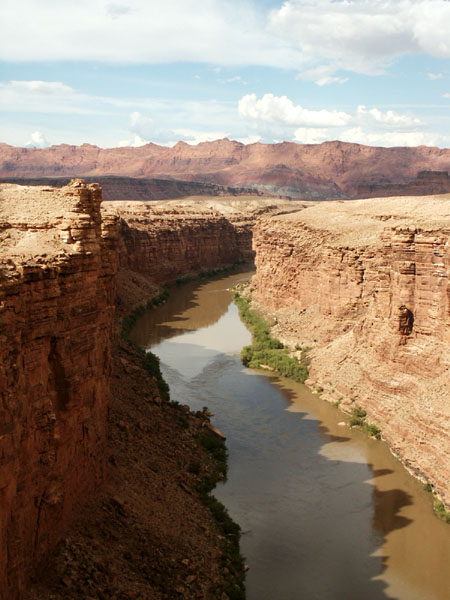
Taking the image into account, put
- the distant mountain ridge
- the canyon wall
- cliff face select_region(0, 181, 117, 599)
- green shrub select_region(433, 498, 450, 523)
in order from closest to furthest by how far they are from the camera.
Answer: cliff face select_region(0, 181, 117, 599), green shrub select_region(433, 498, 450, 523), the canyon wall, the distant mountain ridge

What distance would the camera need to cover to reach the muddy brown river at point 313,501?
16.8 meters

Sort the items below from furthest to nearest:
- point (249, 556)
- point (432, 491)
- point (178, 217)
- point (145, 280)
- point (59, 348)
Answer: point (178, 217), point (145, 280), point (432, 491), point (249, 556), point (59, 348)

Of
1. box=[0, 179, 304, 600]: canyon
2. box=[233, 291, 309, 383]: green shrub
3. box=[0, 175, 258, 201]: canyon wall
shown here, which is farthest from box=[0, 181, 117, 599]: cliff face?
box=[0, 175, 258, 201]: canyon wall

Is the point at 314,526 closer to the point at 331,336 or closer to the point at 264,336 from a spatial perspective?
the point at 331,336

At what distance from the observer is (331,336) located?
108 feet

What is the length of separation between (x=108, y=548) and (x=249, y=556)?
16.5 feet

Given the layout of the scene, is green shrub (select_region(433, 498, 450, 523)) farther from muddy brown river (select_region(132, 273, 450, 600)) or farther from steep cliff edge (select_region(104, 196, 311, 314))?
steep cliff edge (select_region(104, 196, 311, 314))

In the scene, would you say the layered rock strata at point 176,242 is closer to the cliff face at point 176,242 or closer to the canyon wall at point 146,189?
the cliff face at point 176,242

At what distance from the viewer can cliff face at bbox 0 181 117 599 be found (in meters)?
10.7

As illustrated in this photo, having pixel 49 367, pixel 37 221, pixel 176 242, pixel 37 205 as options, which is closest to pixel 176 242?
pixel 176 242

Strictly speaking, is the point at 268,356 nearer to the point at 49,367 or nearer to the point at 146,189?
the point at 49,367

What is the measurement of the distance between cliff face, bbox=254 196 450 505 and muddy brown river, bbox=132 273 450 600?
1083 millimetres

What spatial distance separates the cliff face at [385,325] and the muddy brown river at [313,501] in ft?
3.55

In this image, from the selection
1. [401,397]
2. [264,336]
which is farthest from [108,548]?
[264,336]
